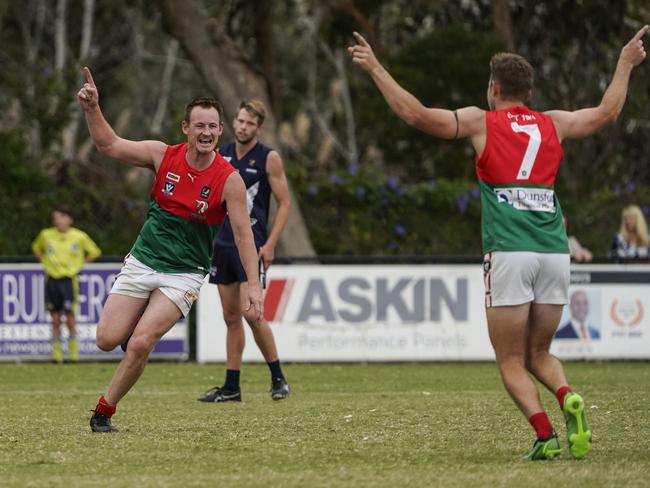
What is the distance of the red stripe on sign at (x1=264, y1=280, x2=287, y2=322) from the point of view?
16.0 m

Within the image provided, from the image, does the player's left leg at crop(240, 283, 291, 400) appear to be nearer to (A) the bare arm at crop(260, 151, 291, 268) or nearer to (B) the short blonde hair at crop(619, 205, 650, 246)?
(A) the bare arm at crop(260, 151, 291, 268)

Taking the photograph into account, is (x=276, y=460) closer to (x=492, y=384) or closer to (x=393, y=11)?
(x=492, y=384)

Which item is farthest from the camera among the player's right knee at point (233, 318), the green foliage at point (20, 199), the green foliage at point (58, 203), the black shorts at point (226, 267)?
the green foliage at point (58, 203)

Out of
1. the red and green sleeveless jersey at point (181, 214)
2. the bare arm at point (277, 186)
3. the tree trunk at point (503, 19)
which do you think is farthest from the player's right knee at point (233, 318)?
the tree trunk at point (503, 19)

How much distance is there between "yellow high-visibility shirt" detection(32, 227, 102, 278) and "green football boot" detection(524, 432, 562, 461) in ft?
34.2

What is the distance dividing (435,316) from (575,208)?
3.87 metres

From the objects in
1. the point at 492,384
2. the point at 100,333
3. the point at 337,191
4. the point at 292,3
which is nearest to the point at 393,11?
the point at 292,3

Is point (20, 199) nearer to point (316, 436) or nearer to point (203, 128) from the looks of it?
point (203, 128)

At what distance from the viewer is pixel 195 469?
645cm

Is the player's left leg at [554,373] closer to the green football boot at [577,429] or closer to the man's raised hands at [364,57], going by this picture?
the green football boot at [577,429]

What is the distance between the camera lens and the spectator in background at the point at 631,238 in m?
16.8

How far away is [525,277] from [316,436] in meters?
1.84

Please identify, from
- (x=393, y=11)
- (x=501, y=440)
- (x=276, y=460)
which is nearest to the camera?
(x=276, y=460)

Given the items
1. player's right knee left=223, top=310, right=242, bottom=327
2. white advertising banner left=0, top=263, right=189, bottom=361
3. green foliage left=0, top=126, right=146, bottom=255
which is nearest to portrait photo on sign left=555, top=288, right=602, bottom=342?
white advertising banner left=0, top=263, right=189, bottom=361
